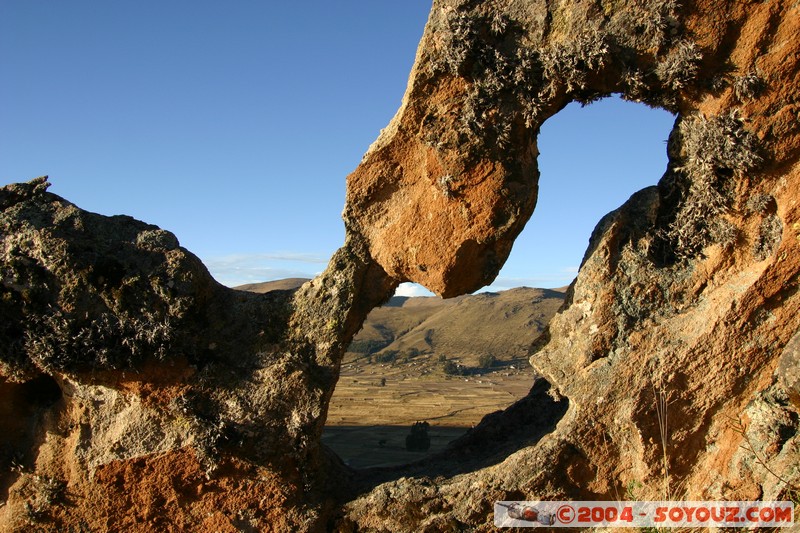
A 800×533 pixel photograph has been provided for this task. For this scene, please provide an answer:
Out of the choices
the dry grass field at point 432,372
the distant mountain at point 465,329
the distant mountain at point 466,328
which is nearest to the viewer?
the dry grass field at point 432,372

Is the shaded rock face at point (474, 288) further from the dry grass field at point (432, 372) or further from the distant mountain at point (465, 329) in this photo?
the distant mountain at point (465, 329)

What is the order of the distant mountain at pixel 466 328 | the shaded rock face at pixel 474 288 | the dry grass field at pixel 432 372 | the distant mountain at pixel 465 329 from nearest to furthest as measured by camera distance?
the shaded rock face at pixel 474 288 → the dry grass field at pixel 432 372 → the distant mountain at pixel 465 329 → the distant mountain at pixel 466 328

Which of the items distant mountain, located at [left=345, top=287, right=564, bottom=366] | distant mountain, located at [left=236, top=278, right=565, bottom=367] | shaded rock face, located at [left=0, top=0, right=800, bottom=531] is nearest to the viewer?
shaded rock face, located at [left=0, top=0, right=800, bottom=531]

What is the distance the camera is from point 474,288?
6535 mm

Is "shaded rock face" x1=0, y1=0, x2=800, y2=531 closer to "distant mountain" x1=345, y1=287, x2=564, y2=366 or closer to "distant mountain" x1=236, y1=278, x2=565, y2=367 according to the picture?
"distant mountain" x1=236, y1=278, x2=565, y2=367

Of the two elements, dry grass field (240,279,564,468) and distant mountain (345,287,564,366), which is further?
distant mountain (345,287,564,366)

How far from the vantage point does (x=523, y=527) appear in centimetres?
610

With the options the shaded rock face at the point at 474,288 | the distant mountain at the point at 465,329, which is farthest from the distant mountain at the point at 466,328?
the shaded rock face at the point at 474,288

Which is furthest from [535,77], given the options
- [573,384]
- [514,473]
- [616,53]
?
[514,473]

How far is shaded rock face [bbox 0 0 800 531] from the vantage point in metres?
5.84

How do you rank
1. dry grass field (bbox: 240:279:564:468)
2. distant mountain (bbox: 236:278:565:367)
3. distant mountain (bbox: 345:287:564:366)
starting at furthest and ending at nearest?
distant mountain (bbox: 345:287:564:366) < distant mountain (bbox: 236:278:565:367) < dry grass field (bbox: 240:279:564:468)

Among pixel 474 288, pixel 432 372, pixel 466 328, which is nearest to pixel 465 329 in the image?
pixel 466 328

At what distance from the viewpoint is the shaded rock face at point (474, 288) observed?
5.84m

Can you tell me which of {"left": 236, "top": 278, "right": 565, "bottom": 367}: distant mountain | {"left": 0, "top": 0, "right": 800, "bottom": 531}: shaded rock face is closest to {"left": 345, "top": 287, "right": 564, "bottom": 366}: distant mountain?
{"left": 236, "top": 278, "right": 565, "bottom": 367}: distant mountain
